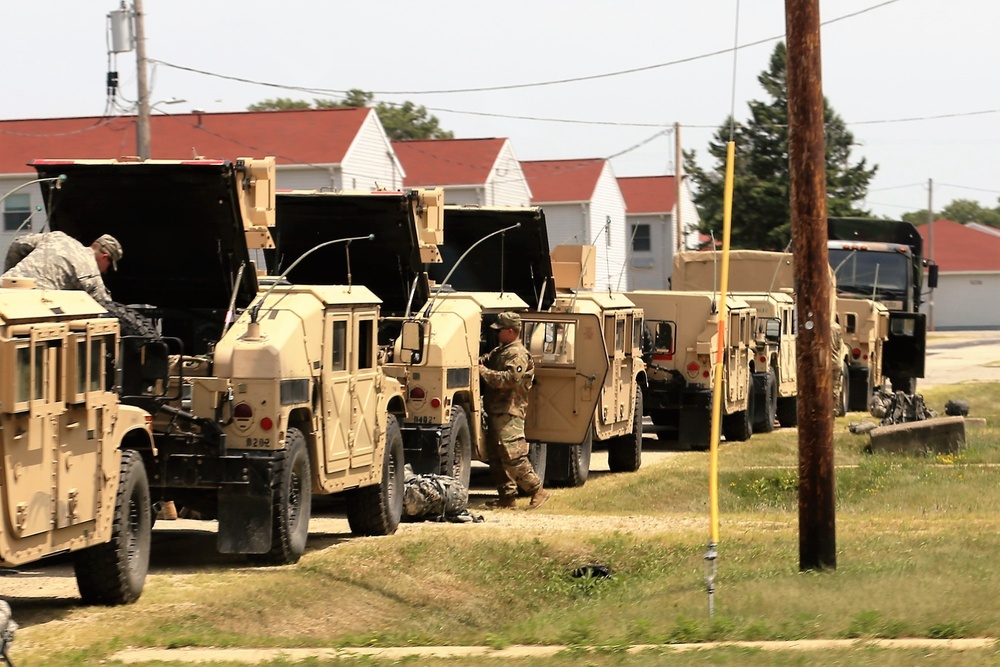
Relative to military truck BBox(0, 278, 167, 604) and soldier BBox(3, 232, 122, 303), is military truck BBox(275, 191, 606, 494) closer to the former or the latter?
soldier BBox(3, 232, 122, 303)

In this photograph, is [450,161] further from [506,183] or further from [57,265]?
[57,265]

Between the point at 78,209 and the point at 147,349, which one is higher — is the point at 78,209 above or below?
above

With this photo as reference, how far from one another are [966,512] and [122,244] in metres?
9.25

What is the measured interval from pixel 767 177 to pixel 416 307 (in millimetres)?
56035

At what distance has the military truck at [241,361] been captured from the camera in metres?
12.6

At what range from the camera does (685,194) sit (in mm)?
77625

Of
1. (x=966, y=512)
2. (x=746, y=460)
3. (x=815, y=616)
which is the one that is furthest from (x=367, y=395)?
(x=746, y=460)

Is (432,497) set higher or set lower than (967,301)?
higher

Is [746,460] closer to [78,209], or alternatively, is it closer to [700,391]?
[700,391]

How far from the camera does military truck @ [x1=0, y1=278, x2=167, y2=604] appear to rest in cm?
952

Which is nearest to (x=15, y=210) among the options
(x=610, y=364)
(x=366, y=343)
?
(x=610, y=364)

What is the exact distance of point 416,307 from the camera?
17.9 meters

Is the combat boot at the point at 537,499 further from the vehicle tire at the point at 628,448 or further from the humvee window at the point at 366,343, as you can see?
the humvee window at the point at 366,343

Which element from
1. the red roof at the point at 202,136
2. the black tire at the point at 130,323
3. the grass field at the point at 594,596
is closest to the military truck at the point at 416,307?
the grass field at the point at 594,596
